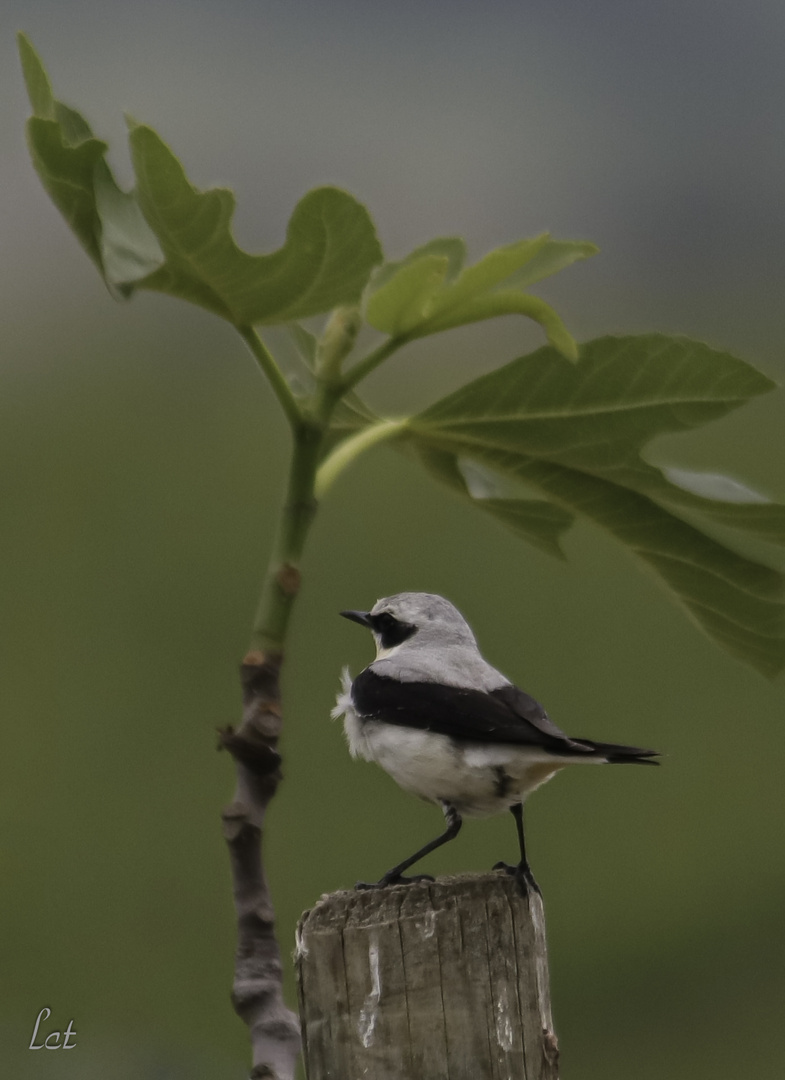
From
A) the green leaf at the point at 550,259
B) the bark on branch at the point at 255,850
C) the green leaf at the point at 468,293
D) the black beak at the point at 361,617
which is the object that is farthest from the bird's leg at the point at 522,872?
the green leaf at the point at 550,259

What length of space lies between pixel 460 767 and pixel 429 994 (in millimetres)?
336

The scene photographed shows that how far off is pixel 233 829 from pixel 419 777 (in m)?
0.30

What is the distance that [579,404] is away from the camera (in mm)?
1729

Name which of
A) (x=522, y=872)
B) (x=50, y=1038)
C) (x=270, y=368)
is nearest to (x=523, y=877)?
(x=522, y=872)

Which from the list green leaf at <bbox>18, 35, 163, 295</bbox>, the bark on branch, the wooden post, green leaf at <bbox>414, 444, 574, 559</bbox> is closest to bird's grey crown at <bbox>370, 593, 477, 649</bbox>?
green leaf at <bbox>414, 444, 574, 559</bbox>

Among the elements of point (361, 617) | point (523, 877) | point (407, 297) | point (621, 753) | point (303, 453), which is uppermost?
point (407, 297)

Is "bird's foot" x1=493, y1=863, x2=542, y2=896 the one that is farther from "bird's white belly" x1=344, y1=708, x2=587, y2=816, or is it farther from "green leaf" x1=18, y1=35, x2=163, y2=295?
"green leaf" x1=18, y1=35, x2=163, y2=295

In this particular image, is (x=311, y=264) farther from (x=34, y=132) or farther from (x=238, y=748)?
(x=238, y=748)

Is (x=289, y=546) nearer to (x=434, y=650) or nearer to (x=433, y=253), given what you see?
(x=434, y=650)

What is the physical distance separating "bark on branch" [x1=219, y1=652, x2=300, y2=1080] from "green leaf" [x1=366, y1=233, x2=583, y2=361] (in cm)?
53

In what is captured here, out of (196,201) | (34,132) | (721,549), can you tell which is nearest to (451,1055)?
(721,549)

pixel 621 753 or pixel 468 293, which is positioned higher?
pixel 468 293

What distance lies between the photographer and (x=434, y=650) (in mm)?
1852

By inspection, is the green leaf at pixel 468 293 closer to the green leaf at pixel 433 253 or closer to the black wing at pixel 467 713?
the green leaf at pixel 433 253
